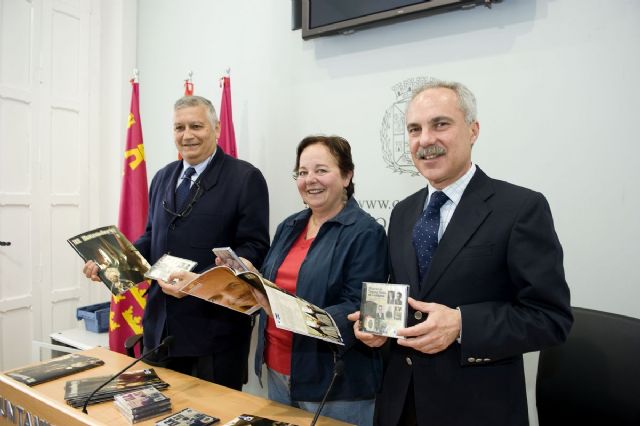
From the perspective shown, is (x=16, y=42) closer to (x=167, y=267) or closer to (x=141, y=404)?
(x=167, y=267)

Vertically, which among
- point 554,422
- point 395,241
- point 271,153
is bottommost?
point 554,422

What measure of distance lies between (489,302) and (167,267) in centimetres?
116

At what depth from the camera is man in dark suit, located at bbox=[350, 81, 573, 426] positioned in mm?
1096

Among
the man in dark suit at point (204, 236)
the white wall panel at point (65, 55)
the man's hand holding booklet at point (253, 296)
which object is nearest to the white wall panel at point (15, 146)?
the white wall panel at point (65, 55)

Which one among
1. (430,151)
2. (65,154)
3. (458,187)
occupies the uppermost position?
(65,154)

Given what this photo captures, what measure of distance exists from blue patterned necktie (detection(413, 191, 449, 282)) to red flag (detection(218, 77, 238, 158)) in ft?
6.59

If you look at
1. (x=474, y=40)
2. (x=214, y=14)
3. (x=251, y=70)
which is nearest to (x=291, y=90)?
(x=251, y=70)

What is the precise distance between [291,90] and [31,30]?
227cm

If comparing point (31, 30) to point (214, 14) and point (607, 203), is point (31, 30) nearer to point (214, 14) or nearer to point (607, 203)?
point (214, 14)

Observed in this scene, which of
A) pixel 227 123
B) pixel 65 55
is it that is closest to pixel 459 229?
pixel 227 123

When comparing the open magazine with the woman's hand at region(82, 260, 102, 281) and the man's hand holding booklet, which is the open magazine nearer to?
the man's hand holding booklet

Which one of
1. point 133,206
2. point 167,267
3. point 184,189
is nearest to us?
point 167,267

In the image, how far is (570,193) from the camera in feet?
6.80

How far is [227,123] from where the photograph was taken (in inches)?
122
